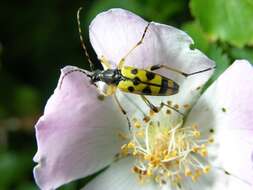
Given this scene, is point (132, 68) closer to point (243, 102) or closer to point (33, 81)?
point (243, 102)

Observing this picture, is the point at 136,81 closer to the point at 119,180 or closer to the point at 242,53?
the point at 119,180

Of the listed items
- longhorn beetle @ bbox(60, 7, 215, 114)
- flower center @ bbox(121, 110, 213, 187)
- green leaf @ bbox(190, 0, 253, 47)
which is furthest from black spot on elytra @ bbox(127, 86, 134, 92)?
green leaf @ bbox(190, 0, 253, 47)

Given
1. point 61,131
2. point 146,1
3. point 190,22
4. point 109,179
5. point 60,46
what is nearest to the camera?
point 61,131

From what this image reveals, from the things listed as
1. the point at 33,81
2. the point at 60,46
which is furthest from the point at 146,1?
the point at 33,81

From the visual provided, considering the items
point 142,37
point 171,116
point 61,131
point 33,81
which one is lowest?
point 33,81

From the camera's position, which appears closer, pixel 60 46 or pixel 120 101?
pixel 120 101

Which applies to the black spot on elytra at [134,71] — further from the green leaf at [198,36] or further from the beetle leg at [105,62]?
the green leaf at [198,36]

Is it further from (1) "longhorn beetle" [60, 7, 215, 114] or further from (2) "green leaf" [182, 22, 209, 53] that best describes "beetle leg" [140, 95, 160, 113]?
(2) "green leaf" [182, 22, 209, 53]

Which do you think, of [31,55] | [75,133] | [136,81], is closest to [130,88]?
[136,81]
